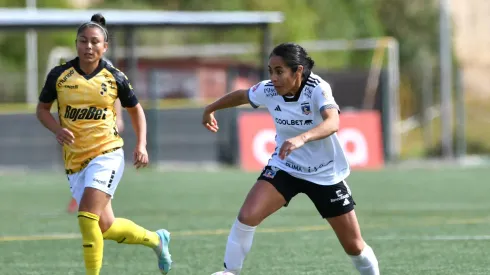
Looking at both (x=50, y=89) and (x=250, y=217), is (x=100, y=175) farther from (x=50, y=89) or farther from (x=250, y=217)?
(x=250, y=217)

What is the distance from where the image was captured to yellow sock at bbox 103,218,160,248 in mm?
8828

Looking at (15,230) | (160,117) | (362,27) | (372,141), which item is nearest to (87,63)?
(15,230)

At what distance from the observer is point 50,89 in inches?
338

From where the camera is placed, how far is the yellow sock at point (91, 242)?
8.06 meters

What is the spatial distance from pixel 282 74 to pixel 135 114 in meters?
1.62

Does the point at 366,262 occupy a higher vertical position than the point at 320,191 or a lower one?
lower

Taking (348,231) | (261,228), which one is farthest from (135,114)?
(261,228)

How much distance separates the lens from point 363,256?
7.92 metres

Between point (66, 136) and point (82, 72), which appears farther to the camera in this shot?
point (82, 72)

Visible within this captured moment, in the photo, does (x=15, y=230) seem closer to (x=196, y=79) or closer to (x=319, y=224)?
(x=319, y=224)

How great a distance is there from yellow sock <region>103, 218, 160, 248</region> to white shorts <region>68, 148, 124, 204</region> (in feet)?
1.56

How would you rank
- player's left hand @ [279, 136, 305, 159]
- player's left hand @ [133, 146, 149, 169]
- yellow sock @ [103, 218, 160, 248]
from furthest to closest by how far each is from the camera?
yellow sock @ [103, 218, 160, 248]
player's left hand @ [133, 146, 149, 169]
player's left hand @ [279, 136, 305, 159]

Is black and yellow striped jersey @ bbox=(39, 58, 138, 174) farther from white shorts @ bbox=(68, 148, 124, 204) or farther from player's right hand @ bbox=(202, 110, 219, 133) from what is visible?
player's right hand @ bbox=(202, 110, 219, 133)

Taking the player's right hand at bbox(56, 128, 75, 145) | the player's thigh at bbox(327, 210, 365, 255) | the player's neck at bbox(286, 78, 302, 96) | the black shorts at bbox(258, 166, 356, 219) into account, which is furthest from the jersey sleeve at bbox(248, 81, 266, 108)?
A: the player's right hand at bbox(56, 128, 75, 145)
